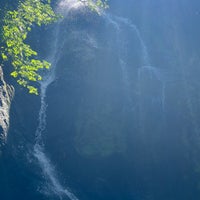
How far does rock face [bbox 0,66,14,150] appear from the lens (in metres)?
20.0

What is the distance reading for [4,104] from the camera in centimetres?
2097

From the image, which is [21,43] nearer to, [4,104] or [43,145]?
[4,104]

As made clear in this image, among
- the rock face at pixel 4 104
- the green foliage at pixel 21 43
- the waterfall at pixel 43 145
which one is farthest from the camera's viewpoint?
the waterfall at pixel 43 145

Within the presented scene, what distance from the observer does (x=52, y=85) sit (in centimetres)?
2497

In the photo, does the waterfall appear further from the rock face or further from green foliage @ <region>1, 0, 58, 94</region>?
green foliage @ <region>1, 0, 58, 94</region>

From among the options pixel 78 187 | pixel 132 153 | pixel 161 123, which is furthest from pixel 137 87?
pixel 78 187

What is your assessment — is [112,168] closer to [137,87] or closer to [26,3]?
[137,87]

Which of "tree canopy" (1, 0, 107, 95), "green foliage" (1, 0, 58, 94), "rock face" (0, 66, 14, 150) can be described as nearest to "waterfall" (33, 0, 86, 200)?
"rock face" (0, 66, 14, 150)

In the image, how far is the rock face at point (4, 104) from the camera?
20047 mm

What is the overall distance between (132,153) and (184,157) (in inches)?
121

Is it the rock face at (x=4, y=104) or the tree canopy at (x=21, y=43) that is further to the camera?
the rock face at (x=4, y=104)

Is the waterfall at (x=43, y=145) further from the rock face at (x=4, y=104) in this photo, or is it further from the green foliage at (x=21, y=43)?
the green foliage at (x=21, y=43)

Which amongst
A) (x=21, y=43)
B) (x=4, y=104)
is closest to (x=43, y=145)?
(x=4, y=104)

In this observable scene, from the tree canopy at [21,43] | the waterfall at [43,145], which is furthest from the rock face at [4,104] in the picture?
the tree canopy at [21,43]
